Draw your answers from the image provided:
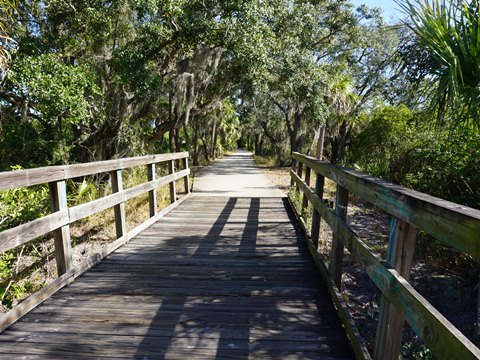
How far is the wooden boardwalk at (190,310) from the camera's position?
242cm

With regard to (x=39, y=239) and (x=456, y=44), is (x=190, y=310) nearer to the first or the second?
(x=456, y=44)

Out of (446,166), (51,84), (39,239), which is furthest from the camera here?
(51,84)

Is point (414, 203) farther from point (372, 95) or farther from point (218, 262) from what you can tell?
point (372, 95)

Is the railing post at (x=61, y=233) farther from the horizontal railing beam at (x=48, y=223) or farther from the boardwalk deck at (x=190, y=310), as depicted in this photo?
the boardwalk deck at (x=190, y=310)

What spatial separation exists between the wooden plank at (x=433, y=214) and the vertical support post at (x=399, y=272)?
8 centimetres

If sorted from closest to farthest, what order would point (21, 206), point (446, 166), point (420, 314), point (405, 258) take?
point (420, 314)
point (405, 258)
point (446, 166)
point (21, 206)

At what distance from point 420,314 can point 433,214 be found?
0.45 m

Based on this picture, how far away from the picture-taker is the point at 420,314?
158 cm

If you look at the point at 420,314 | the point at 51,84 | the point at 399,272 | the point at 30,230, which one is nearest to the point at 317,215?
the point at 399,272

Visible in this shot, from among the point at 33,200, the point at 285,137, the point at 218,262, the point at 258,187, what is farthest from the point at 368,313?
the point at 285,137

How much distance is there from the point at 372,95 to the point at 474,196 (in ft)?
67.0

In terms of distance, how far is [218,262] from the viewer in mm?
4195

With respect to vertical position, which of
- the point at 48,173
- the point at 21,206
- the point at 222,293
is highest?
the point at 48,173

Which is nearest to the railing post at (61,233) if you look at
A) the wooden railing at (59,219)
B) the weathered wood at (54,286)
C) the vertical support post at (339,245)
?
the wooden railing at (59,219)
